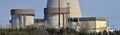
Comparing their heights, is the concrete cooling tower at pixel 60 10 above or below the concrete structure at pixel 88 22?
above

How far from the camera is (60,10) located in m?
69.9

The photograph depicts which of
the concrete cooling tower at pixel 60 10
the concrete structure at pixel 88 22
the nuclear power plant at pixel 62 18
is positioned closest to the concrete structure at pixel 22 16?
the nuclear power plant at pixel 62 18

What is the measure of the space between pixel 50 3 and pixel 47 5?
181cm

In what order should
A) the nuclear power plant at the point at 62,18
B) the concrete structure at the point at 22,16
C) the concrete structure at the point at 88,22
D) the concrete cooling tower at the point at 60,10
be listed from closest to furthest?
the concrete cooling tower at the point at 60,10 < the nuclear power plant at the point at 62,18 < the concrete structure at the point at 88,22 < the concrete structure at the point at 22,16

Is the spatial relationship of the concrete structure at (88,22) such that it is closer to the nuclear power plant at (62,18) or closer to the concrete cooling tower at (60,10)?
the nuclear power plant at (62,18)

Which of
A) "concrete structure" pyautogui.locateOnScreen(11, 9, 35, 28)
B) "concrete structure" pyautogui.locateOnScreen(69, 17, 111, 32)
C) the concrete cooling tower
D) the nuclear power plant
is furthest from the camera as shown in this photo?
"concrete structure" pyautogui.locateOnScreen(11, 9, 35, 28)

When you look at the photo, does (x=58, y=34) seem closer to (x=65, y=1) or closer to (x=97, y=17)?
(x=65, y=1)

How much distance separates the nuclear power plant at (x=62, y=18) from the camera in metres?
69.9

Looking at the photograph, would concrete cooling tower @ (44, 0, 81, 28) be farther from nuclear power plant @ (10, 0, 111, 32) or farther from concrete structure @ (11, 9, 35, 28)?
concrete structure @ (11, 9, 35, 28)

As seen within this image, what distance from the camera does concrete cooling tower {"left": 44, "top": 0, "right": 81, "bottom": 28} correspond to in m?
69.6

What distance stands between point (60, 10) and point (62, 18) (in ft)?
6.88

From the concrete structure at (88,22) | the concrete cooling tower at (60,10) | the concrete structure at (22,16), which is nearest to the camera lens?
the concrete cooling tower at (60,10)

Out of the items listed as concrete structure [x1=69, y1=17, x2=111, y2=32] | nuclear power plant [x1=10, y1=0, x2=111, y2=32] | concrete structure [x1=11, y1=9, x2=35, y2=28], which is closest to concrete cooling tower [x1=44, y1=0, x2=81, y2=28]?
nuclear power plant [x1=10, y1=0, x2=111, y2=32]

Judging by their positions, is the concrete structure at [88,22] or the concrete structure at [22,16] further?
the concrete structure at [22,16]
